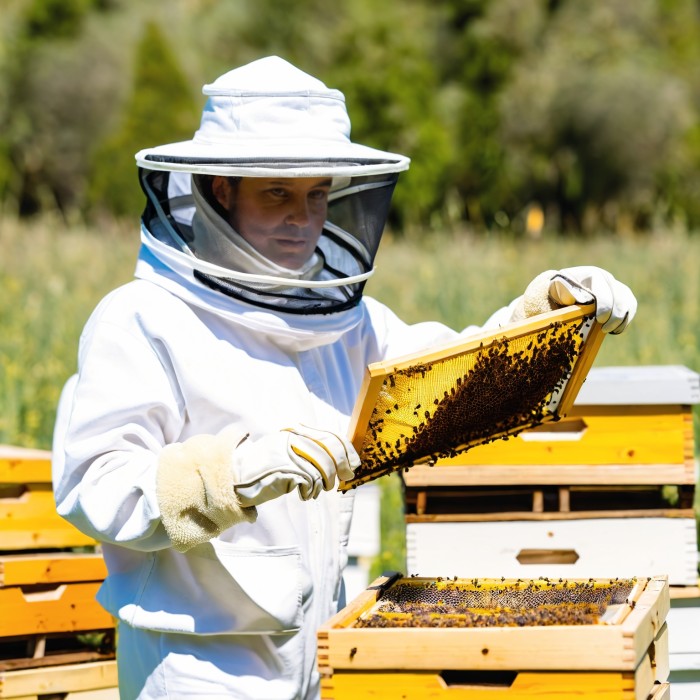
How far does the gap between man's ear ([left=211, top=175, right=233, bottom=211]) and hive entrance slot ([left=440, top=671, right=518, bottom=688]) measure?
119cm

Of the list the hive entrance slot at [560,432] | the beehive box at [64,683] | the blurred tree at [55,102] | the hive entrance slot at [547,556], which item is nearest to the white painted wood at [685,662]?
the hive entrance slot at [547,556]

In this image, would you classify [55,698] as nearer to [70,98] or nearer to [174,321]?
[174,321]

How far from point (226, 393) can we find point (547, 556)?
5.06 ft

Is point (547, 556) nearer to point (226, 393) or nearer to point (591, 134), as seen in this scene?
point (226, 393)

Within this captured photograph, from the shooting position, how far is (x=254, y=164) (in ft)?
8.51

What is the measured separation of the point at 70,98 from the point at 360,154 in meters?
27.5

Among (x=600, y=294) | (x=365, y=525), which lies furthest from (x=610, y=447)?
(x=365, y=525)

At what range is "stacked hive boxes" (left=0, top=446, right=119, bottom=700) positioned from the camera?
11.2ft

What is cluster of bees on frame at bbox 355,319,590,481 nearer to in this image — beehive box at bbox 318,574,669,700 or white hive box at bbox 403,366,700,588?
beehive box at bbox 318,574,669,700

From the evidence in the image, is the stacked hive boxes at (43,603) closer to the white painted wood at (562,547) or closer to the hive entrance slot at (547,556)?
the white painted wood at (562,547)

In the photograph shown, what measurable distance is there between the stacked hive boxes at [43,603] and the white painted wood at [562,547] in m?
1.01

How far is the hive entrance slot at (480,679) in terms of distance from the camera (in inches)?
84.0

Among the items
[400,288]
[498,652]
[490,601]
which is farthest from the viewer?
[400,288]

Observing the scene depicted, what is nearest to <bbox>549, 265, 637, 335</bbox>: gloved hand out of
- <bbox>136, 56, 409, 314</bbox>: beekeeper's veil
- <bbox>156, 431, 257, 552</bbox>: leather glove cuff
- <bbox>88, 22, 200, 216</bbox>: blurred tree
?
<bbox>136, 56, 409, 314</bbox>: beekeeper's veil
